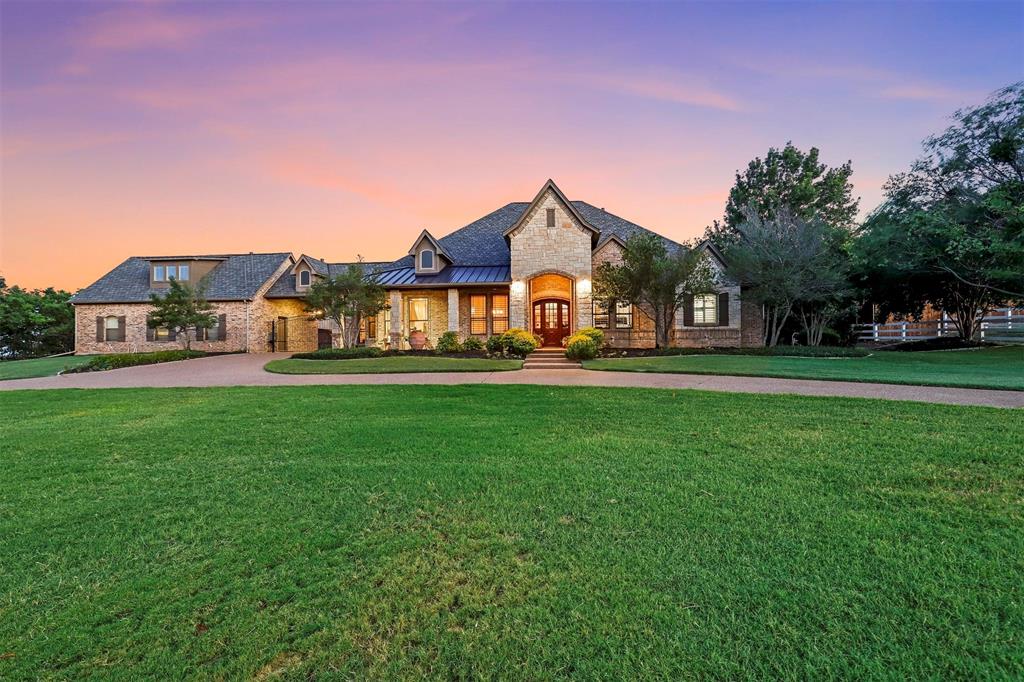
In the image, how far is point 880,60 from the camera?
13992 mm

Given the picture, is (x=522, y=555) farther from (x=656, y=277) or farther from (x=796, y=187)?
(x=796, y=187)

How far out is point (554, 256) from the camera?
61.0ft

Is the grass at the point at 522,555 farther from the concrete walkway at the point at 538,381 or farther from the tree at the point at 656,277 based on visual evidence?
the tree at the point at 656,277

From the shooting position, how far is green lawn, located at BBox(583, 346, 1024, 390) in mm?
9586

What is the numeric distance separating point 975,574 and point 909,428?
4020 mm

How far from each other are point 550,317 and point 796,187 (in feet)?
85.7

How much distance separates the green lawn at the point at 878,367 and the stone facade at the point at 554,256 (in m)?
4.20

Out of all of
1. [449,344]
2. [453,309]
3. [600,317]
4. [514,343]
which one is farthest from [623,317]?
[449,344]

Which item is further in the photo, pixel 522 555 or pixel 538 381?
pixel 538 381

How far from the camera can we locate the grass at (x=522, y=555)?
6.01ft

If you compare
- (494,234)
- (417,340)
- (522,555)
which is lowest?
(522,555)

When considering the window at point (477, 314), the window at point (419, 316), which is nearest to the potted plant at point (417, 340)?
the window at point (419, 316)

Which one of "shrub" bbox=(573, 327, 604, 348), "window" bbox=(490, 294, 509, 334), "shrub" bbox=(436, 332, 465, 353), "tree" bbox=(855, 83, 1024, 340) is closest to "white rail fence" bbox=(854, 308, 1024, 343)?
"tree" bbox=(855, 83, 1024, 340)

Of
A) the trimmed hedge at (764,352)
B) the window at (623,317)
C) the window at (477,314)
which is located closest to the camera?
the trimmed hedge at (764,352)
